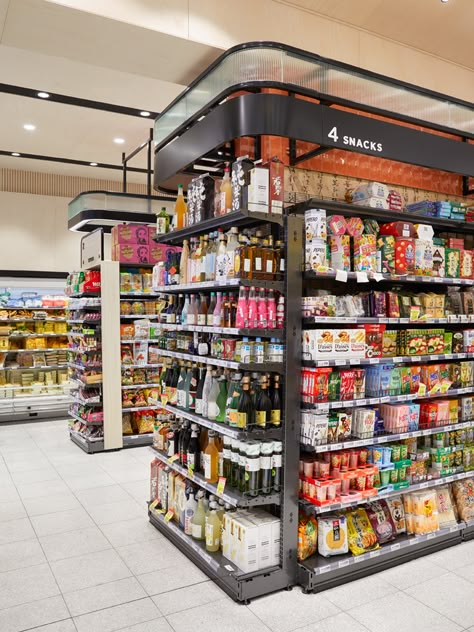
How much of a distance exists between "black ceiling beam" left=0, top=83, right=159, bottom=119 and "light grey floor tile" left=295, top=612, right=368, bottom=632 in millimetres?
6348

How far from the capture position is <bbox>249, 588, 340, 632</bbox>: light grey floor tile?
297 cm

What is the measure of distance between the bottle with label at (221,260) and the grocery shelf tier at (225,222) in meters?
0.11

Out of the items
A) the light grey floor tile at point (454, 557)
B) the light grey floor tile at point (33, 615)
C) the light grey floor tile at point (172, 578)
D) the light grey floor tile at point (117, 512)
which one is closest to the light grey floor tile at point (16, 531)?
the light grey floor tile at point (117, 512)

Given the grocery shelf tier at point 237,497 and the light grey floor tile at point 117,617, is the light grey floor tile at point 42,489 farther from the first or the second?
the light grey floor tile at point 117,617

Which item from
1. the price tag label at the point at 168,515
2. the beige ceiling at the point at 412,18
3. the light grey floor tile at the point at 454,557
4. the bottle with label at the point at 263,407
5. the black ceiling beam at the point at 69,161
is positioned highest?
the black ceiling beam at the point at 69,161

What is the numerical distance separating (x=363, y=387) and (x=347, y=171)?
1699 millimetres

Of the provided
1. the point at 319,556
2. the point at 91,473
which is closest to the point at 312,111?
the point at 319,556

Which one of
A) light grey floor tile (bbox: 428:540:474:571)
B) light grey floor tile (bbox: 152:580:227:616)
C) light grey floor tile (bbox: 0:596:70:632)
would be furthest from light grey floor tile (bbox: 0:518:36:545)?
light grey floor tile (bbox: 428:540:474:571)

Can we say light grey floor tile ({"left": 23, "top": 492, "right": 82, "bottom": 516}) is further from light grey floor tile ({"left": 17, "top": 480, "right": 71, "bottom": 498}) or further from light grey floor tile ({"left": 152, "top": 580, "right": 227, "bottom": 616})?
light grey floor tile ({"left": 152, "top": 580, "right": 227, "bottom": 616})

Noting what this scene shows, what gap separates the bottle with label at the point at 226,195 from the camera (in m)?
3.46

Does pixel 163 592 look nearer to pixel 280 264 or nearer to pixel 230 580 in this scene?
pixel 230 580

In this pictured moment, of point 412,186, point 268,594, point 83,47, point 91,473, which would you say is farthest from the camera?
point 91,473

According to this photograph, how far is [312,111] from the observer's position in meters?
3.31

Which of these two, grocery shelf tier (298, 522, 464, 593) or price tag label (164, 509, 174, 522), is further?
price tag label (164, 509, 174, 522)
